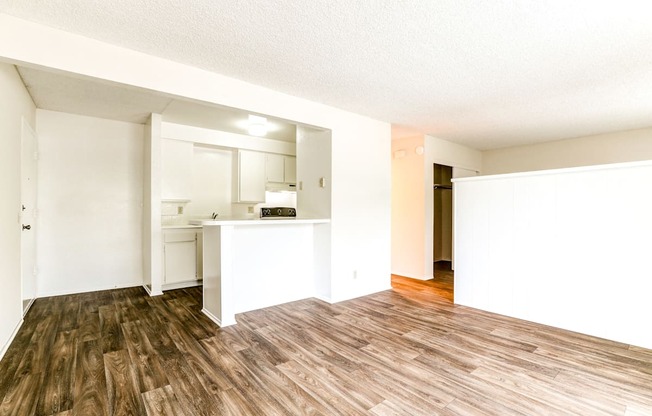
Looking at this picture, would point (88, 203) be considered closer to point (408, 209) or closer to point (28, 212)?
point (28, 212)

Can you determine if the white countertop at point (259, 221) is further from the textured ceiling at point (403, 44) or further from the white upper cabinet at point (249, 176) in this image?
the white upper cabinet at point (249, 176)

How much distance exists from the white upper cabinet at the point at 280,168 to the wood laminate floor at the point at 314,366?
2906 mm

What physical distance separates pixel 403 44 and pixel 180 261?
408 cm

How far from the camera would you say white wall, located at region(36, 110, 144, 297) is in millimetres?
4070

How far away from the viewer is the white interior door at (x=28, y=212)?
10.6 feet

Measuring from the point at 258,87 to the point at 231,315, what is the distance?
7.75 feet

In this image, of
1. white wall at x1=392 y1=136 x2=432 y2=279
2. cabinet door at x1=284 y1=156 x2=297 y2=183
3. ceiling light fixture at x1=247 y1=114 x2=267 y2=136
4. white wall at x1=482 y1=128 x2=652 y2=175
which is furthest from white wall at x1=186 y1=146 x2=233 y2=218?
white wall at x1=482 y1=128 x2=652 y2=175

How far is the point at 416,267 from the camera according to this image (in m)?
5.21

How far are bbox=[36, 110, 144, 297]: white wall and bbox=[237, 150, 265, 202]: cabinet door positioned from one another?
153 cm

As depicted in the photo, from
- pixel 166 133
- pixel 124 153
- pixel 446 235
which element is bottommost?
pixel 446 235

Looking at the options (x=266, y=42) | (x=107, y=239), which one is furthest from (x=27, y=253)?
(x=266, y=42)

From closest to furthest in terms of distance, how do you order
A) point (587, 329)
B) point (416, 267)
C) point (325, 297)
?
point (587, 329), point (325, 297), point (416, 267)

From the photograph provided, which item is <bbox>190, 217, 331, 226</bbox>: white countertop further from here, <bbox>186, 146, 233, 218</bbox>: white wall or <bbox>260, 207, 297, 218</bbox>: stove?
<bbox>186, 146, 233, 218</bbox>: white wall

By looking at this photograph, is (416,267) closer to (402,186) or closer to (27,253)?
(402,186)
